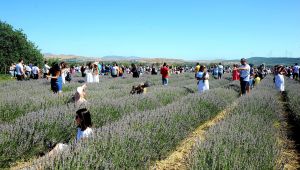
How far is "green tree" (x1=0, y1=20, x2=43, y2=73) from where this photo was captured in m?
38.8

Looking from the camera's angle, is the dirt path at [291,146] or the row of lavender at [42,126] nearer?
the row of lavender at [42,126]

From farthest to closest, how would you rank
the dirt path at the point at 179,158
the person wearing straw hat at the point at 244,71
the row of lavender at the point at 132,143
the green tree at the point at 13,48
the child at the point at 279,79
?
the green tree at the point at 13,48
the child at the point at 279,79
the person wearing straw hat at the point at 244,71
the dirt path at the point at 179,158
the row of lavender at the point at 132,143

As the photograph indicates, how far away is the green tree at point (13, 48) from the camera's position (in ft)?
127

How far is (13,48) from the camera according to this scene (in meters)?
39.6

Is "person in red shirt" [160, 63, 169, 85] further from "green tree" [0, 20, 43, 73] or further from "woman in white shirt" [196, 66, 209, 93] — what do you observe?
"green tree" [0, 20, 43, 73]

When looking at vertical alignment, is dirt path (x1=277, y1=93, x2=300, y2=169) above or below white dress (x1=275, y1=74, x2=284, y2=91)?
below

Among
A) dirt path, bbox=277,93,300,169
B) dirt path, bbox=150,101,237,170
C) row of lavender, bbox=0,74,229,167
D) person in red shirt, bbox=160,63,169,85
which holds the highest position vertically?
person in red shirt, bbox=160,63,169,85

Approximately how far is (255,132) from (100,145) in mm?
2186

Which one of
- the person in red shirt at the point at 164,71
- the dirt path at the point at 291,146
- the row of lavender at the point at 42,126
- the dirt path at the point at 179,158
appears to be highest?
the person in red shirt at the point at 164,71

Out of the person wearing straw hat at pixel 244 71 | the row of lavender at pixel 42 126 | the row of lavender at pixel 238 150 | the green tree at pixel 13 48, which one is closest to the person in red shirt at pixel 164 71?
the person wearing straw hat at pixel 244 71

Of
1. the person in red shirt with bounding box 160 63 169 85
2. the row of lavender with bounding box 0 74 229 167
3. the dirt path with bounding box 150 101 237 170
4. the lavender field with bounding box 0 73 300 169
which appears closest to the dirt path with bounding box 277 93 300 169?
the lavender field with bounding box 0 73 300 169

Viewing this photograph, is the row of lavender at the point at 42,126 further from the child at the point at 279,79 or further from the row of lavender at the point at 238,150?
the child at the point at 279,79

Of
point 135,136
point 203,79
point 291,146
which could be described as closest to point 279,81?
point 203,79

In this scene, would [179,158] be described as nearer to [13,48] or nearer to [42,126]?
[42,126]
